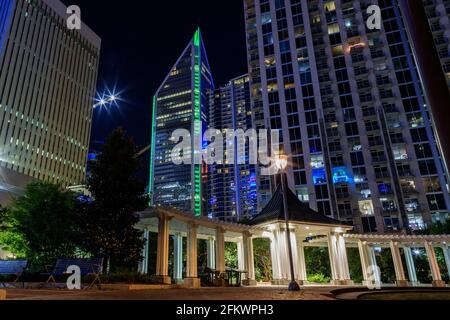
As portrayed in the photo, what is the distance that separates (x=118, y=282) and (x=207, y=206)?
436ft

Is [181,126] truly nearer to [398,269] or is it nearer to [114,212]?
[398,269]

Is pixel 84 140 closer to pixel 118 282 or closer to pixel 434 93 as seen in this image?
pixel 118 282

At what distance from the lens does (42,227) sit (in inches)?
659

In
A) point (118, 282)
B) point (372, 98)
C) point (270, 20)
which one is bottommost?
point (118, 282)

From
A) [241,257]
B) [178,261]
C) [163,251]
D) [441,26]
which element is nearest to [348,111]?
[441,26]

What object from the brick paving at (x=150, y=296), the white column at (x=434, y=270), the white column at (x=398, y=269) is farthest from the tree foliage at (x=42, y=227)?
the white column at (x=434, y=270)

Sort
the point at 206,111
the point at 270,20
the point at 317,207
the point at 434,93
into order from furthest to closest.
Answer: the point at 206,111 → the point at 270,20 → the point at 317,207 → the point at 434,93

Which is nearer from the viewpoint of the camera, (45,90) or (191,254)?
(191,254)

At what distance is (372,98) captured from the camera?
175 feet

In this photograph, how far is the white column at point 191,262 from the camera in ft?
50.8

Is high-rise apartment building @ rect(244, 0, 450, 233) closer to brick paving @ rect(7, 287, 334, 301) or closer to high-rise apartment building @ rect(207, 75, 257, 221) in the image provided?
brick paving @ rect(7, 287, 334, 301)

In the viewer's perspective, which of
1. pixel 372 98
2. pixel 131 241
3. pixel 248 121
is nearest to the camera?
pixel 131 241

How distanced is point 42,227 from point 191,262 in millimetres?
8330

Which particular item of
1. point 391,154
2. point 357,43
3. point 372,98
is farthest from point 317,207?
point 357,43
